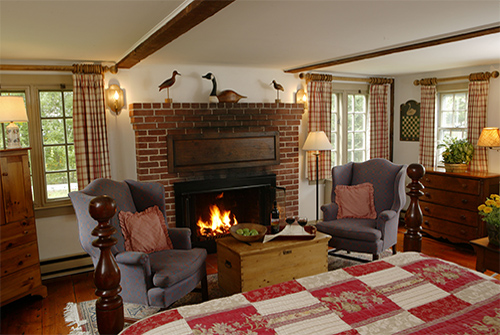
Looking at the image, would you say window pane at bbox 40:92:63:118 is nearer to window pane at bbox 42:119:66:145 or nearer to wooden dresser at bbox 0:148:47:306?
window pane at bbox 42:119:66:145

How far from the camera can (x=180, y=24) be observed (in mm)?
2342

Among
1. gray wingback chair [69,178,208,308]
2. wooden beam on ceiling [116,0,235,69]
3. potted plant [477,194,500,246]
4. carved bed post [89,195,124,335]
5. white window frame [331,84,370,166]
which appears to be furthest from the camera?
white window frame [331,84,370,166]

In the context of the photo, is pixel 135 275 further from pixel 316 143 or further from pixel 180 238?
pixel 316 143

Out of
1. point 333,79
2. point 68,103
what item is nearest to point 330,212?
point 333,79

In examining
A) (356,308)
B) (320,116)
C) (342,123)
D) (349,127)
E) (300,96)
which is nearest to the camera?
(356,308)

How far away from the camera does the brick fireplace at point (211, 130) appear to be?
14.0 ft

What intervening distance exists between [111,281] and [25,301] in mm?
2492

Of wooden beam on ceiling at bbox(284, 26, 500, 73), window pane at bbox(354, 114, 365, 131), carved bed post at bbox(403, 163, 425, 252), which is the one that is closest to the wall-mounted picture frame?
window pane at bbox(354, 114, 365, 131)

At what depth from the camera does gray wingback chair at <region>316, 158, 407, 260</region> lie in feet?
12.4

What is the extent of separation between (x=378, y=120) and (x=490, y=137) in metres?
1.69

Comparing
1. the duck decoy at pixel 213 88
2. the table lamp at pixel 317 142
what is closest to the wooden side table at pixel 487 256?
the table lamp at pixel 317 142

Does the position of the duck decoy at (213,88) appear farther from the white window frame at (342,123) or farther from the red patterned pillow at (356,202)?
the white window frame at (342,123)

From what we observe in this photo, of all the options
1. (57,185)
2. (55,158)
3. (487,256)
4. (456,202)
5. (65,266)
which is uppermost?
(55,158)

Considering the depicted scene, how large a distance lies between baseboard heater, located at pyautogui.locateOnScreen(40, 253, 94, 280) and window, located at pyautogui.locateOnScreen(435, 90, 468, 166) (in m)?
4.96
